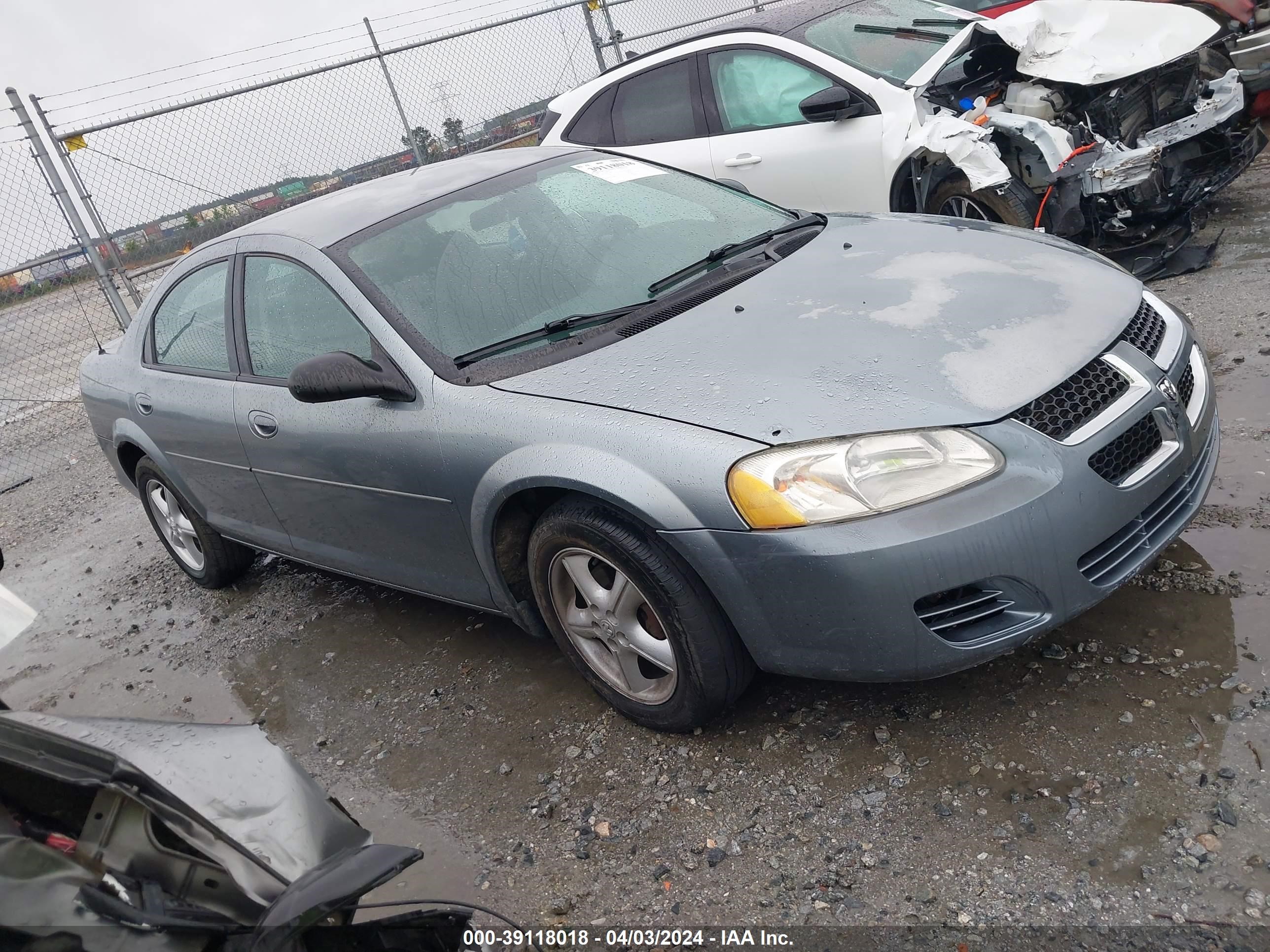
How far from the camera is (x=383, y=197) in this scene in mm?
3756

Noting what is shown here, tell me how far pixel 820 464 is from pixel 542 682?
1.51 metres

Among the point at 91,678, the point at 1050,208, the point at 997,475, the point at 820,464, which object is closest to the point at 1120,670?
the point at 997,475

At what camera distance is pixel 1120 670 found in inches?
106

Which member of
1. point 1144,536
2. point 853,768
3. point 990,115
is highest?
point 990,115

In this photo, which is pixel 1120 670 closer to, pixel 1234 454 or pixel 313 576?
pixel 1234 454

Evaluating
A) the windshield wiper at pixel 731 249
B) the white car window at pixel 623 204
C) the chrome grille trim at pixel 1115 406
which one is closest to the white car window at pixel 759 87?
the windshield wiper at pixel 731 249

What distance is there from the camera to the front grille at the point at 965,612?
2.35 metres

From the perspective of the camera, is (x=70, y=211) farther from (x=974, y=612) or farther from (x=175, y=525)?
(x=974, y=612)

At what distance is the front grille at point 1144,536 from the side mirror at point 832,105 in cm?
344

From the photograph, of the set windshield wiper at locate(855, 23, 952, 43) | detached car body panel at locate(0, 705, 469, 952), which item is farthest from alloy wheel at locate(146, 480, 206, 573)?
windshield wiper at locate(855, 23, 952, 43)

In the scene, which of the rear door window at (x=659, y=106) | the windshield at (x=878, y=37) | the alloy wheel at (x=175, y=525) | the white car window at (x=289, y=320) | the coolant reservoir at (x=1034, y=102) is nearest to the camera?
the white car window at (x=289, y=320)

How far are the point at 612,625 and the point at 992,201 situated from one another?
3.54 meters

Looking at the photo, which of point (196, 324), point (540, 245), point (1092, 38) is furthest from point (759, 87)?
point (196, 324)

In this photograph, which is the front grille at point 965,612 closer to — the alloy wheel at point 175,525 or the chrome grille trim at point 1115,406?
the chrome grille trim at point 1115,406
